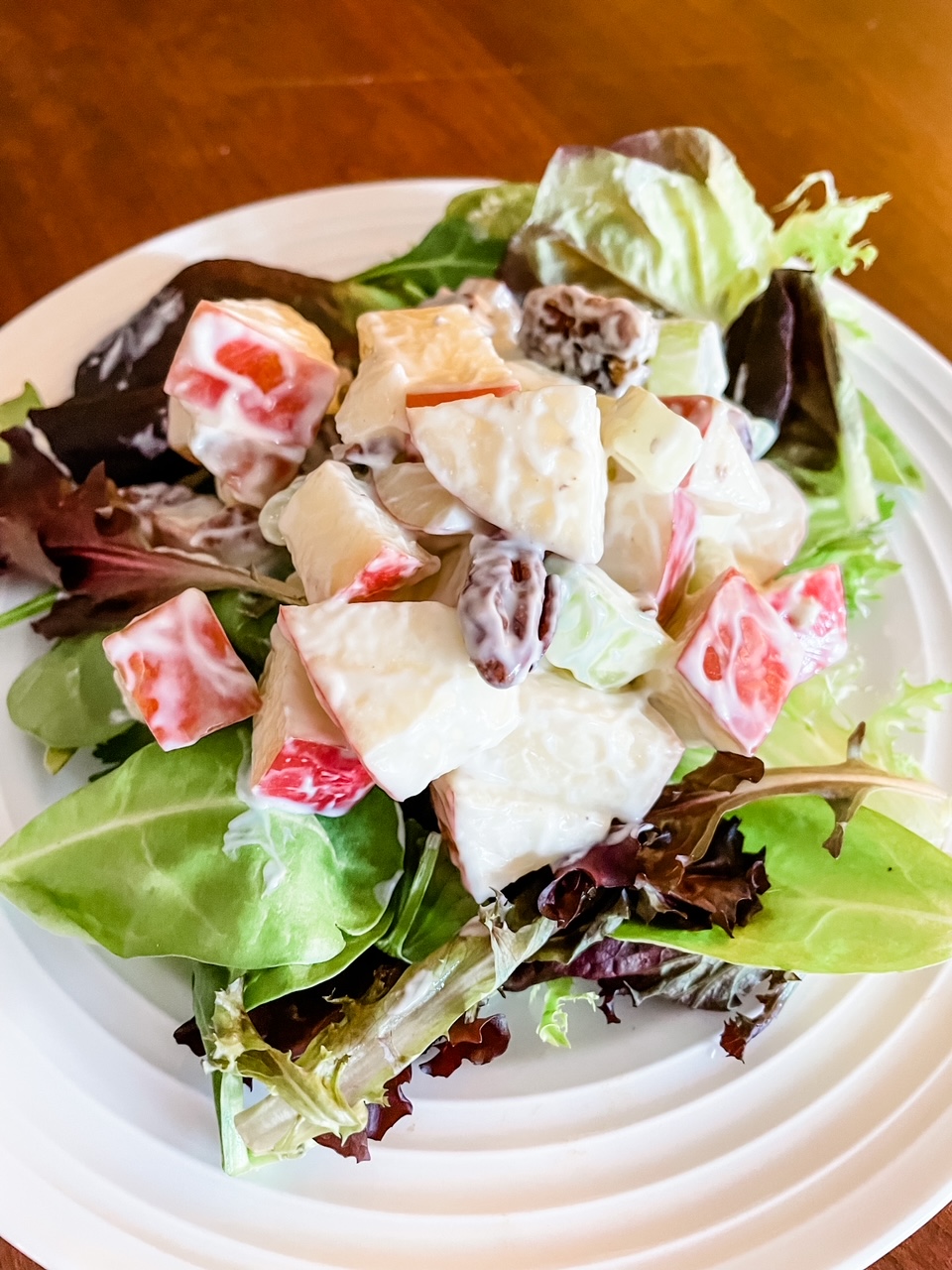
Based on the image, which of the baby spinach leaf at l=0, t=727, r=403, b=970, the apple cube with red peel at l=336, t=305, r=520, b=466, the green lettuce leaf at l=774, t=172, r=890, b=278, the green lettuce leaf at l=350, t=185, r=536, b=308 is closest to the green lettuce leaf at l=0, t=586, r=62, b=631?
the baby spinach leaf at l=0, t=727, r=403, b=970

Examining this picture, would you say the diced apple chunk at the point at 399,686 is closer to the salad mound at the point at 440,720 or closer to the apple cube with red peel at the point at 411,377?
the salad mound at the point at 440,720

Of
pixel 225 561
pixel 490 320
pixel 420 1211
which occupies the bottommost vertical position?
pixel 420 1211

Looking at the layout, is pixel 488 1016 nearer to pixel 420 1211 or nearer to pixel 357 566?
pixel 420 1211

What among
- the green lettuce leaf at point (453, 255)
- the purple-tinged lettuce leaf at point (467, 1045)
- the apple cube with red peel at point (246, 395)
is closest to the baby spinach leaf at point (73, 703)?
the apple cube with red peel at point (246, 395)

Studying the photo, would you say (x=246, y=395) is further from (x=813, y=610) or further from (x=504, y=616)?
(x=813, y=610)

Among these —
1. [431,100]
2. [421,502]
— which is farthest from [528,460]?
[431,100]

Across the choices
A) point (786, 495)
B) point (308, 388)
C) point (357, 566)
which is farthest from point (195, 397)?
point (786, 495)

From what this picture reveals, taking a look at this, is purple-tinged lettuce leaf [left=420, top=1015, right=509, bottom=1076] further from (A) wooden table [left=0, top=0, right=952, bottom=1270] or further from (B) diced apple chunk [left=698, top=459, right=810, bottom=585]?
(A) wooden table [left=0, top=0, right=952, bottom=1270]
